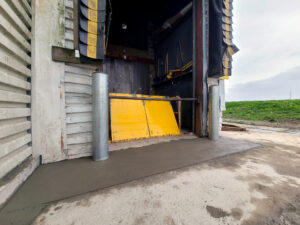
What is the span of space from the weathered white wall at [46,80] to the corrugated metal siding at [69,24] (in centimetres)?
5

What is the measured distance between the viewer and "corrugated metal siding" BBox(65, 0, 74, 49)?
162 cm

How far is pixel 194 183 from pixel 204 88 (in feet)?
7.97

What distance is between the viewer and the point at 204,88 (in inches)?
115

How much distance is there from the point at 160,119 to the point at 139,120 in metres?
0.62

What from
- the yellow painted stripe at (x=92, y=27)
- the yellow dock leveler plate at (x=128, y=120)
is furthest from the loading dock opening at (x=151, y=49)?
the yellow painted stripe at (x=92, y=27)

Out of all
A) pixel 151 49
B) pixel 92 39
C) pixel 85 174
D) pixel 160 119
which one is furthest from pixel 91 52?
pixel 151 49

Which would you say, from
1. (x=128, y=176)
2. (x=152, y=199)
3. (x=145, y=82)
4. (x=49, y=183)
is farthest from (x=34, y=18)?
(x=145, y=82)

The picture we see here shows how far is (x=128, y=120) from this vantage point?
281 centimetres

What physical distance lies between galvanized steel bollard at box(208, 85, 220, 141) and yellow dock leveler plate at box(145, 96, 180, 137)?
83 cm

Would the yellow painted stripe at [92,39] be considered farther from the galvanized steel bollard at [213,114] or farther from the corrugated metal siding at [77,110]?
the galvanized steel bollard at [213,114]

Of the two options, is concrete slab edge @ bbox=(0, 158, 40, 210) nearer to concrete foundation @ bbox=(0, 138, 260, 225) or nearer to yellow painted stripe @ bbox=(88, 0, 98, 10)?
concrete foundation @ bbox=(0, 138, 260, 225)

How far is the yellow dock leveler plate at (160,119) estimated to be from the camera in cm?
300

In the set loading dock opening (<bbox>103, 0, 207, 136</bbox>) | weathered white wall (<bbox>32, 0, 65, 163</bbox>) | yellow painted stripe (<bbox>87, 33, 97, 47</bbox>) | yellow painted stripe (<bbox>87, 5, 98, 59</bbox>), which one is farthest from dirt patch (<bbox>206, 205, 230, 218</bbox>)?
loading dock opening (<bbox>103, 0, 207, 136</bbox>)

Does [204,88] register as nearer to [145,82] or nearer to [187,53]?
[187,53]
